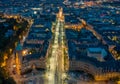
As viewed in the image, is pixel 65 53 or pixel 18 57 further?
pixel 65 53

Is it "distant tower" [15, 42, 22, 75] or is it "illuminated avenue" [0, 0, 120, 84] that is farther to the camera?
"distant tower" [15, 42, 22, 75]

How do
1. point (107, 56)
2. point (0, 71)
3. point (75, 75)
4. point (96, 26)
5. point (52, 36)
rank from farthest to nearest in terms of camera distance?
point (96, 26), point (52, 36), point (107, 56), point (75, 75), point (0, 71)

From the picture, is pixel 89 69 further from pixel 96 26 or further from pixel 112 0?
pixel 112 0

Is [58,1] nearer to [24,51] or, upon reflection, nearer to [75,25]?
[75,25]

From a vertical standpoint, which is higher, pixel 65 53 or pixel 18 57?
pixel 18 57

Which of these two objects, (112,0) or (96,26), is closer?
(96,26)

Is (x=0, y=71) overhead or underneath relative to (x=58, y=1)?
overhead

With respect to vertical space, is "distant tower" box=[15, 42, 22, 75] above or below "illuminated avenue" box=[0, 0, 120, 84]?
above

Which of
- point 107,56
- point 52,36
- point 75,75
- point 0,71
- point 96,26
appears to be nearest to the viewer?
point 0,71

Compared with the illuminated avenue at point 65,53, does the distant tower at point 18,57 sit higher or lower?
higher

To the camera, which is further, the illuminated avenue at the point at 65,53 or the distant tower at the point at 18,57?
the distant tower at the point at 18,57

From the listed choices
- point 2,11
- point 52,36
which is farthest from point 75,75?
point 2,11
